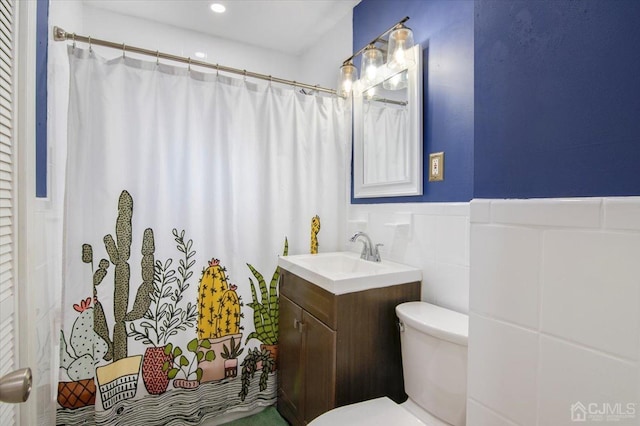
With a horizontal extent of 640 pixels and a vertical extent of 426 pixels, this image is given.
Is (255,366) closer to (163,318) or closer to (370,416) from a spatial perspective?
(163,318)

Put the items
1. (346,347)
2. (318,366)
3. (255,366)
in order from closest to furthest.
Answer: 1. (346,347)
2. (318,366)
3. (255,366)

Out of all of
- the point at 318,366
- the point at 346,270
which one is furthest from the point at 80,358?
the point at 346,270

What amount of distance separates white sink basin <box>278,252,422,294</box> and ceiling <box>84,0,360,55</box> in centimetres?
168

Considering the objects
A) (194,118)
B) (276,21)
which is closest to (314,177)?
(194,118)

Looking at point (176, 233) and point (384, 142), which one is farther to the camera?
point (384, 142)

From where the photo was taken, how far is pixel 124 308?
153 centimetres

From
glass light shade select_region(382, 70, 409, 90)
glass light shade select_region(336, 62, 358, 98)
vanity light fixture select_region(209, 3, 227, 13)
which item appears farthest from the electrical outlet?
vanity light fixture select_region(209, 3, 227, 13)

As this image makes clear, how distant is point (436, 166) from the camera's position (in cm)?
144

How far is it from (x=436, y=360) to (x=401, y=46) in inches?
56.7

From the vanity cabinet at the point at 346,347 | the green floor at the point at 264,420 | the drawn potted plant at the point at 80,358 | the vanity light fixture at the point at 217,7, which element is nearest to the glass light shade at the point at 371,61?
the vanity light fixture at the point at 217,7

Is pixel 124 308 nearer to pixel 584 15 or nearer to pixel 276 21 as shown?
pixel 584 15

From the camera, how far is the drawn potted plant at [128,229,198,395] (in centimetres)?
158

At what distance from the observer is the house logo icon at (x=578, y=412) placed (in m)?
0.47

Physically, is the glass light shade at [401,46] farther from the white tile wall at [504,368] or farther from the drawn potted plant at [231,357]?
the drawn potted plant at [231,357]
